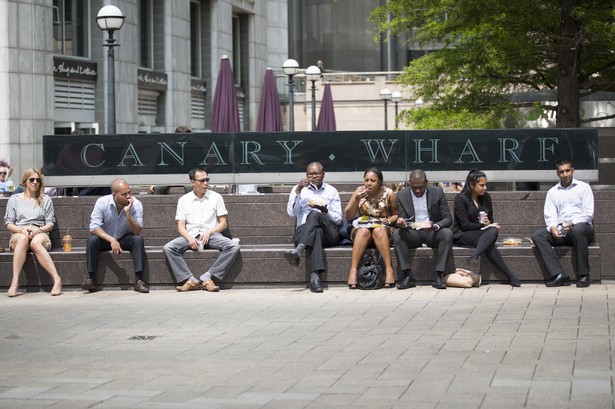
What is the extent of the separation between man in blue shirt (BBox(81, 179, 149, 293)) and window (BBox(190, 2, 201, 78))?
2784cm

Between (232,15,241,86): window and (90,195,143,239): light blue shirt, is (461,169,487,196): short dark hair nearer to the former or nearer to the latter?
(90,195,143,239): light blue shirt

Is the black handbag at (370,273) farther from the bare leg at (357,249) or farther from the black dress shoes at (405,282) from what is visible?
the black dress shoes at (405,282)

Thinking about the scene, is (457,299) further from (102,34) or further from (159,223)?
(102,34)

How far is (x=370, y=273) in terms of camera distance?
14586 millimetres

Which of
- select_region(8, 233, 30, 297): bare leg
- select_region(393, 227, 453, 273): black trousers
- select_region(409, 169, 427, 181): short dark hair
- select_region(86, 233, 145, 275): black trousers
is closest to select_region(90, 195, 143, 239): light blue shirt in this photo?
select_region(86, 233, 145, 275): black trousers

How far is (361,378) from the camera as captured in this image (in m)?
8.59

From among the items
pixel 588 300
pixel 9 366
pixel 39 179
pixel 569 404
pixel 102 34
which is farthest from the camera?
pixel 102 34

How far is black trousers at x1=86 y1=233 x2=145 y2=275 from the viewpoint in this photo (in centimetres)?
1489

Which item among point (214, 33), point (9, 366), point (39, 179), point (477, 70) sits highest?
point (214, 33)

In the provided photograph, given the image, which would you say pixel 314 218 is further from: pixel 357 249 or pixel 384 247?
pixel 384 247

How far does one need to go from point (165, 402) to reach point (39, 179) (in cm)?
803

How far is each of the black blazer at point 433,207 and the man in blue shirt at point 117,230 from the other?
3.26m

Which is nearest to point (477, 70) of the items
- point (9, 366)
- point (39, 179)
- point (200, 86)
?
point (39, 179)

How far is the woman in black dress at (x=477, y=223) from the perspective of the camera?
573 inches
